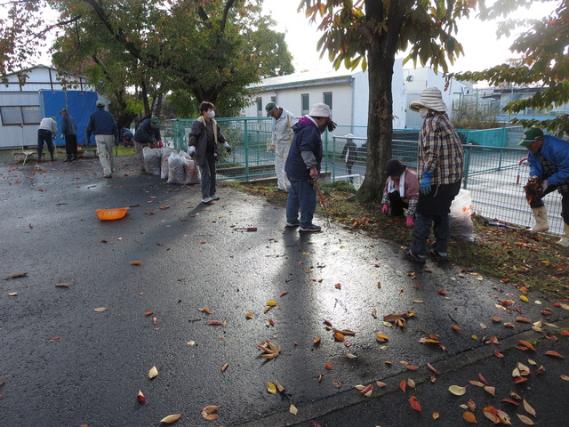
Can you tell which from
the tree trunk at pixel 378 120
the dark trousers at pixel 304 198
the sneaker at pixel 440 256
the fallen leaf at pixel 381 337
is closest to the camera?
the fallen leaf at pixel 381 337

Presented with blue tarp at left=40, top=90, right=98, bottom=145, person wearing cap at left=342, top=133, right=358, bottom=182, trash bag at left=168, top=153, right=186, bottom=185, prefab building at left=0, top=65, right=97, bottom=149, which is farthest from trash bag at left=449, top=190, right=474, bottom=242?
prefab building at left=0, top=65, right=97, bottom=149

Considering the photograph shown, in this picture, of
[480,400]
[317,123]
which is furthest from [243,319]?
[317,123]

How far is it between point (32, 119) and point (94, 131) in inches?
503

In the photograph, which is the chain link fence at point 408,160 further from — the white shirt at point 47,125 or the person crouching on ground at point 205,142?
the white shirt at point 47,125

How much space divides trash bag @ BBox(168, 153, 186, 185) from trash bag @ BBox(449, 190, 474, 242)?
7060 millimetres

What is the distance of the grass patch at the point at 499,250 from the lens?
184 inches

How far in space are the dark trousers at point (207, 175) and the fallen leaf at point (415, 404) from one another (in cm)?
640

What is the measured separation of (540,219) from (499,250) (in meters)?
1.46

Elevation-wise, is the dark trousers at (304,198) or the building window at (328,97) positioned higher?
the building window at (328,97)

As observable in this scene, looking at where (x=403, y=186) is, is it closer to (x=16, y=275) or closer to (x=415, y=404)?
(x=415, y=404)

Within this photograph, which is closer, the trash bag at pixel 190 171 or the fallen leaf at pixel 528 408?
the fallen leaf at pixel 528 408

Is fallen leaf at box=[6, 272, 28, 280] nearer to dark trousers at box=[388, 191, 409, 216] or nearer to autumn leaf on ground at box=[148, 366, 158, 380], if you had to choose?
autumn leaf on ground at box=[148, 366, 158, 380]

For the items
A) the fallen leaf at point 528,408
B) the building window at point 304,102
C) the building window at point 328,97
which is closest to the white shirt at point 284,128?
the fallen leaf at point 528,408

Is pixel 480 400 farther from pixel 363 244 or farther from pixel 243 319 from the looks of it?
pixel 363 244
